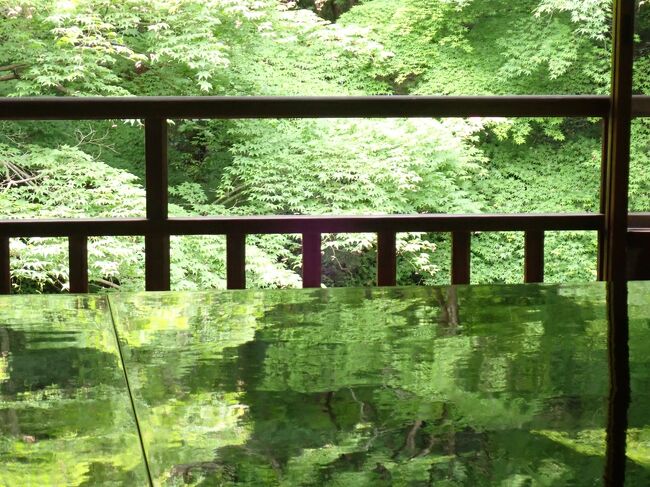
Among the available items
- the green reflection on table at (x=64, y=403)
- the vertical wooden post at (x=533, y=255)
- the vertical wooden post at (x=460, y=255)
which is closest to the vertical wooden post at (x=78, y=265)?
the vertical wooden post at (x=460, y=255)

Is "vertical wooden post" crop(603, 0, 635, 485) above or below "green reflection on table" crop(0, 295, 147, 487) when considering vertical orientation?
above

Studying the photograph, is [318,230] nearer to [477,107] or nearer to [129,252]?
[477,107]

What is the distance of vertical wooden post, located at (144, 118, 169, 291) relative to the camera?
1.68m

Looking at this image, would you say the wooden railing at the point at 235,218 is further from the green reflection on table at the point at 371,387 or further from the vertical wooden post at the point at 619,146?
the green reflection on table at the point at 371,387

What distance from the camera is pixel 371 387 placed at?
19.2 inches

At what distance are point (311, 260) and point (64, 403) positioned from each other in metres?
1.27

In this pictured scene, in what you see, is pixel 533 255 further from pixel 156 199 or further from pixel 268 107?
pixel 156 199

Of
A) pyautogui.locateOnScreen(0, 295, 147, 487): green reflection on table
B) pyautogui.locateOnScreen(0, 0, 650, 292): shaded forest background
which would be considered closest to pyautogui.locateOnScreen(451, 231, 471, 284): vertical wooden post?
pyautogui.locateOnScreen(0, 295, 147, 487): green reflection on table

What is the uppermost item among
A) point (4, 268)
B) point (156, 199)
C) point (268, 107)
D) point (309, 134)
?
point (309, 134)

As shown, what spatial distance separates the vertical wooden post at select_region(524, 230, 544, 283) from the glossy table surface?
101cm

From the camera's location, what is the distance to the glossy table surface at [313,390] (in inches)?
14.4

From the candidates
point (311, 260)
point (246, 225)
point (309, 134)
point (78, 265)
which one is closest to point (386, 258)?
point (311, 260)

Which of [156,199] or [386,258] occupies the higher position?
[156,199]

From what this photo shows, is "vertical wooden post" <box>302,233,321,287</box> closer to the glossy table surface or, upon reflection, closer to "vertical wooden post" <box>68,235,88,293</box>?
"vertical wooden post" <box>68,235,88,293</box>
